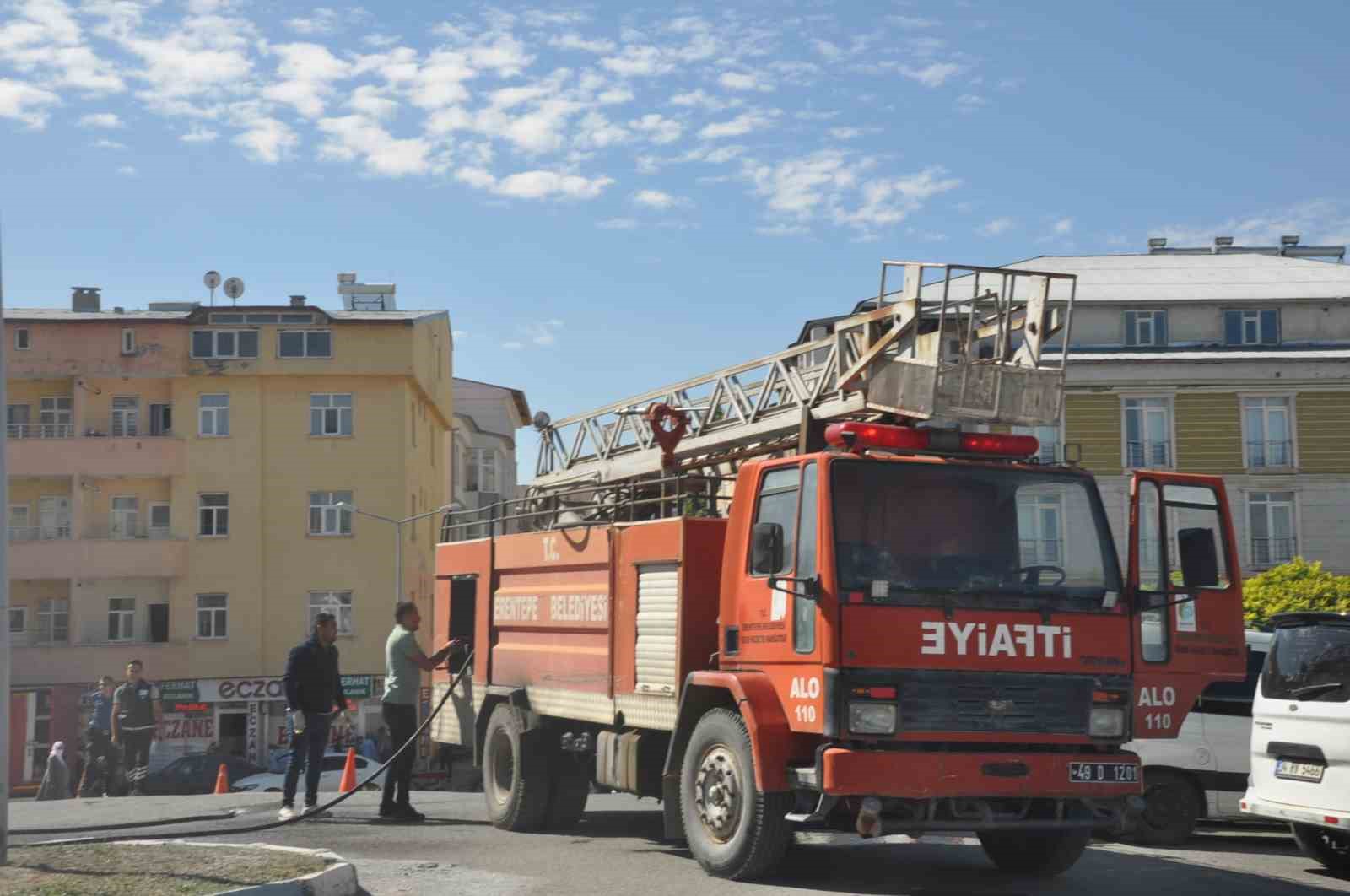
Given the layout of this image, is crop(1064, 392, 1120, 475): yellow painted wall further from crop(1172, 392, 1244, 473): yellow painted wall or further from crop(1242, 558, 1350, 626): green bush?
crop(1242, 558, 1350, 626): green bush

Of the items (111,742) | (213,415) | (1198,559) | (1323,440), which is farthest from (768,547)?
(213,415)

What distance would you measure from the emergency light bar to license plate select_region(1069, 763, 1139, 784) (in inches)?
75.6

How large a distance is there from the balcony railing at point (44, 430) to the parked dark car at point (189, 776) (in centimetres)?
1763

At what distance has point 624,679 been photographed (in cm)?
1120

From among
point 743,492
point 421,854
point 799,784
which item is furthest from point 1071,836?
point 421,854

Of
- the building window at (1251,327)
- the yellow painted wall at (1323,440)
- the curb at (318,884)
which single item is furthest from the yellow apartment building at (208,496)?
the curb at (318,884)

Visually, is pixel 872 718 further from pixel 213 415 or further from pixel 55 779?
pixel 213 415

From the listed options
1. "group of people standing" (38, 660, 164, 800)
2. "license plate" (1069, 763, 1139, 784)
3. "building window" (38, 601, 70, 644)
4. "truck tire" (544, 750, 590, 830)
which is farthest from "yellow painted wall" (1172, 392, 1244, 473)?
"license plate" (1069, 763, 1139, 784)

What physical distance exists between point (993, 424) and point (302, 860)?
5.12 metres

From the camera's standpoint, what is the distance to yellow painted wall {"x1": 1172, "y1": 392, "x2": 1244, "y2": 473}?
44.0 m

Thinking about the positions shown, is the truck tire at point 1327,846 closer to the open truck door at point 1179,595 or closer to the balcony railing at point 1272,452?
the open truck door at point 1179,595

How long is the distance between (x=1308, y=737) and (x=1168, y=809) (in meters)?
2.79

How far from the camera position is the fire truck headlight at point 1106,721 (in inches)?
377

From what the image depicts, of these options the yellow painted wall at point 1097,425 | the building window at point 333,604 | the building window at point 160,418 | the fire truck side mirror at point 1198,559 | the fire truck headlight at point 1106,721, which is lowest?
the fire truck headlight at point 1106,721
